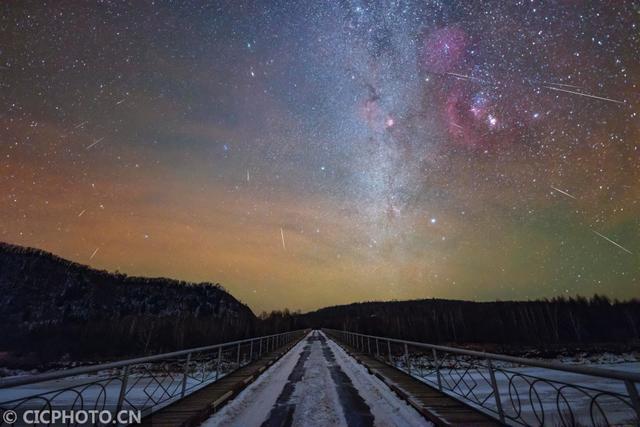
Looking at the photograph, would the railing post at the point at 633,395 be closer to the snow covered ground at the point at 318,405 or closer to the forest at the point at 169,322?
the snow covered ground at the point at 318,405

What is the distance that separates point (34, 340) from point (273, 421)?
342ft

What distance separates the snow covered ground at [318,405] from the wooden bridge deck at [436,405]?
0.62 feet

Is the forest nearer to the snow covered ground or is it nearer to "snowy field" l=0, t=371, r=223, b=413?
"snowy field" l=0, t=371, r=223, b=413

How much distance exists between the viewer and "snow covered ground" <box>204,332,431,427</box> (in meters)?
6.13

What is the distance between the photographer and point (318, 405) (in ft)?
23.8

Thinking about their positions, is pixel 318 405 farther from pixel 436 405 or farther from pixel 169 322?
pixel 169 322

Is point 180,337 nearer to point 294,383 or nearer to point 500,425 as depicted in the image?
point 294,383

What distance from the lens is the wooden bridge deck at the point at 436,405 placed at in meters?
5.66

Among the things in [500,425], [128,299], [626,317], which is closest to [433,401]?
[500,425]

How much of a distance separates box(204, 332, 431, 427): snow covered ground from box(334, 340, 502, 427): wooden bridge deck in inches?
7.5

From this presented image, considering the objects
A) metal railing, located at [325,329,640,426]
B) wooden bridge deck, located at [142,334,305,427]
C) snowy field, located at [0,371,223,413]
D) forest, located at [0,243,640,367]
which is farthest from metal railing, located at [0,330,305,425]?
forest, located at [0,243,640,367]

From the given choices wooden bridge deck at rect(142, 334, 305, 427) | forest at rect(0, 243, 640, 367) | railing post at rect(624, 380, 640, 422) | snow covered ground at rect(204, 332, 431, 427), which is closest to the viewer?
railing post at rect(624, 380, 640, 422)

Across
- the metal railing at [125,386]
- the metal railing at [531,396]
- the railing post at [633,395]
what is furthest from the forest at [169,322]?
the railing post at [633,395]

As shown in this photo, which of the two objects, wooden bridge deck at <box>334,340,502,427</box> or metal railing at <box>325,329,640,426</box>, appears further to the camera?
wooden bridge deck at <box>334,340,502,427</box>
